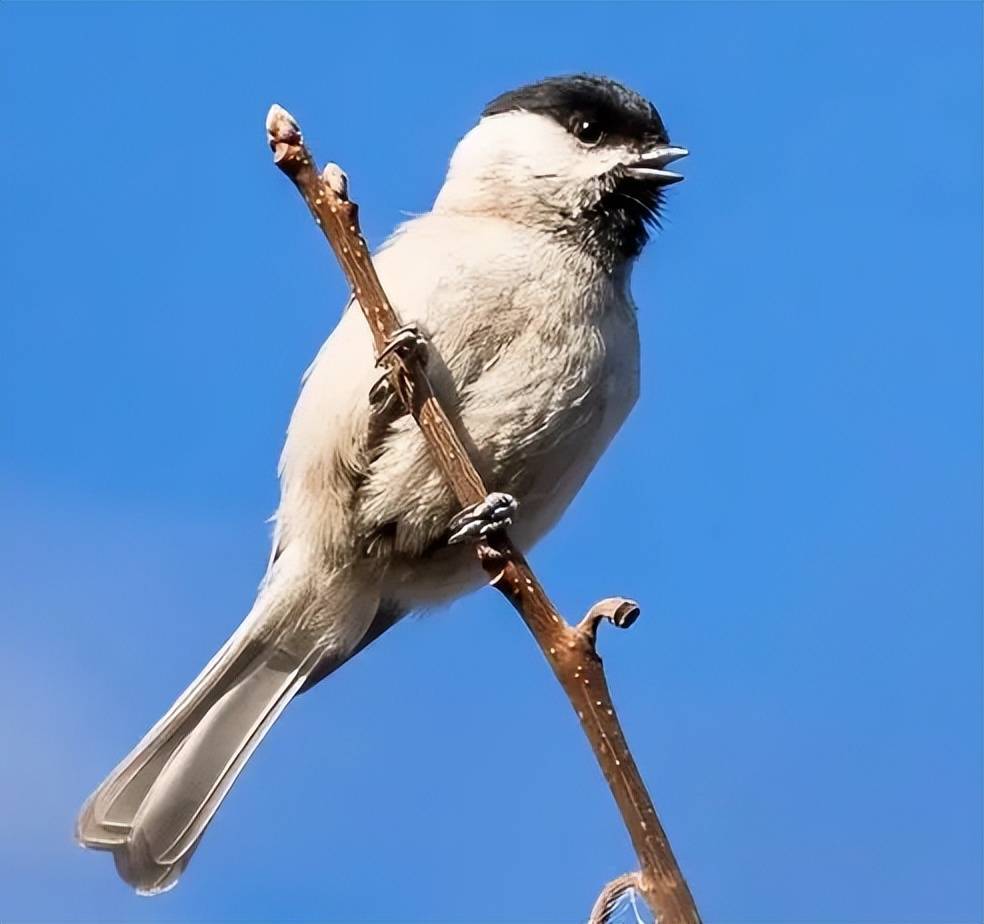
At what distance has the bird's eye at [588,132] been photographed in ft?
10.4

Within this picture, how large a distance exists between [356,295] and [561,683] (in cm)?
68

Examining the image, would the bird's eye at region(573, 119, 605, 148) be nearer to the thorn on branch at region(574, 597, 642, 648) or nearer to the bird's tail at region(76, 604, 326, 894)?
the bird's tail at region(76, 604, 326, 894)

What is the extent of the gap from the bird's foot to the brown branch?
0.8 inches

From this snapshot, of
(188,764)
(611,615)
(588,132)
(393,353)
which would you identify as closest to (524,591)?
(611,615)

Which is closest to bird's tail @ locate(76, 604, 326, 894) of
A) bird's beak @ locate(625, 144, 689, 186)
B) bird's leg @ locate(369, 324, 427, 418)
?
bird's leg @ locate(369, 324, 427, 418)

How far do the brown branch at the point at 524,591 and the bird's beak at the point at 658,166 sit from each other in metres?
0.90

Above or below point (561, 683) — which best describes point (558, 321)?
above

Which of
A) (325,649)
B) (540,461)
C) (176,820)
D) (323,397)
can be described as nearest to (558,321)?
(540,461)

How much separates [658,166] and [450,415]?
76 cm

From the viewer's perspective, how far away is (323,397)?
9.45 feet

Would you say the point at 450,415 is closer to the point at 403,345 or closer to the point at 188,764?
the point at 403,345

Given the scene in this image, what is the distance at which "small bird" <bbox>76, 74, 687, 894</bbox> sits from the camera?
2777 mm

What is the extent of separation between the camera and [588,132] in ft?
10.5

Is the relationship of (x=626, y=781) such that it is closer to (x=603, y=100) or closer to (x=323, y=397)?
(x=323, y=397)
